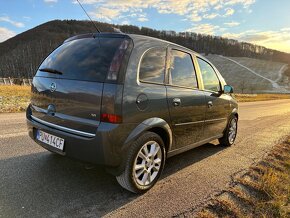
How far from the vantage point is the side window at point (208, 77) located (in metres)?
5.15

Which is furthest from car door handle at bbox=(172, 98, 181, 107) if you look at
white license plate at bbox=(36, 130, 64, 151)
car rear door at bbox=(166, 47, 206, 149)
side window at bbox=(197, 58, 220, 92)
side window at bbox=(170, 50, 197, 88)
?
white license plate at bbox=(36, 130, 64, 151)

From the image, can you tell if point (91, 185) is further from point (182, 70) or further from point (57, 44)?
point (57, 44)

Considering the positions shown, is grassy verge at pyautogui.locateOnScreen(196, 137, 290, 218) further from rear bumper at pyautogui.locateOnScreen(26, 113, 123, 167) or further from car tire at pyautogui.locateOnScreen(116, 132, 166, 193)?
rear bumper at pyautogui.locateOnScreen(26, 113, 123, 167)

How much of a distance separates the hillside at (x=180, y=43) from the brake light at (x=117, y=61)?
78123mm

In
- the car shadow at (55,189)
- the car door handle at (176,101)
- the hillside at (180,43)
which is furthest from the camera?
the hillside at (180,43)

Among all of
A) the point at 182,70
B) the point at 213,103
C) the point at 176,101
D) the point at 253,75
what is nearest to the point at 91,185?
the point at 176,101

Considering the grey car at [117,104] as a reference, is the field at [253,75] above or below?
below

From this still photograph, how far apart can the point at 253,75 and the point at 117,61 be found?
10704 centimetres

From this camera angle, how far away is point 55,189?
3.57 metres

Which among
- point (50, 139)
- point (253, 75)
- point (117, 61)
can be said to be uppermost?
point (117, 61)

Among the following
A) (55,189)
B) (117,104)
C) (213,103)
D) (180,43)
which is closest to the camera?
(117,104)

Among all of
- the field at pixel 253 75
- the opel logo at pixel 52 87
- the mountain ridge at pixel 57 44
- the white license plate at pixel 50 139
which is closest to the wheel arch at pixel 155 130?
the white license plate at pixel 50 139

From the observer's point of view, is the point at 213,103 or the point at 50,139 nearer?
the point at 50,139

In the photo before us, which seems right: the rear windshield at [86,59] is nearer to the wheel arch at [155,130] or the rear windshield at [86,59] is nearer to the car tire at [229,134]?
the wheel arch at [155,130]
